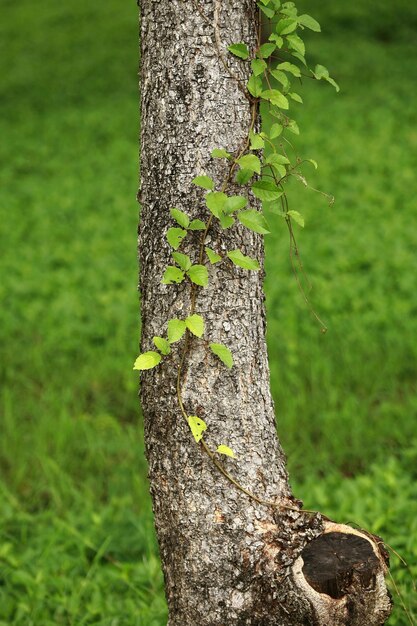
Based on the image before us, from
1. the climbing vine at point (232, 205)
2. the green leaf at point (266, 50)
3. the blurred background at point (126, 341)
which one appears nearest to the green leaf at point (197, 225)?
the climbing vine at point (232, 205)

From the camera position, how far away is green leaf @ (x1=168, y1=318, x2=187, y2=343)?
6.23 ft

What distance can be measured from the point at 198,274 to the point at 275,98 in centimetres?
52

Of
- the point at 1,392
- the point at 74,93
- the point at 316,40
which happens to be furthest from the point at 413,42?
the point at 1,392

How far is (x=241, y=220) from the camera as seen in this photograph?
1.89 m

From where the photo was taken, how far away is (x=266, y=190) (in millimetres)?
1958

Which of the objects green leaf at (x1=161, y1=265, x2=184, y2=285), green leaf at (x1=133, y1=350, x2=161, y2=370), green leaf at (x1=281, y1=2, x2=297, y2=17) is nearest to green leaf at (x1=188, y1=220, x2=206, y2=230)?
green leaf at (x1=161, y1=265, x2=184, y2=285)

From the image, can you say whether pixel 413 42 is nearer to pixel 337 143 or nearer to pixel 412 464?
pixel 337 143

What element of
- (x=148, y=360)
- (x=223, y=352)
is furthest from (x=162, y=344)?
(x=223, y=352)

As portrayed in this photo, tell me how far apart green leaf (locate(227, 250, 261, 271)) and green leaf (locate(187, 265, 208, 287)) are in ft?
0.25

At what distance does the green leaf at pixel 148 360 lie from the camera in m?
1.95

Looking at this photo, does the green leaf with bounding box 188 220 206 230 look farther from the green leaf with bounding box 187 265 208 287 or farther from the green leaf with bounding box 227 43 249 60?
the green leaf with bounding box 227 43 249 60

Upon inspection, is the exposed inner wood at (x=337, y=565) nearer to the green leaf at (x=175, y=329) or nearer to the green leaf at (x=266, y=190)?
the green leaf at (x=175, y=329)

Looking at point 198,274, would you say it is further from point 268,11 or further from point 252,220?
point 268,11

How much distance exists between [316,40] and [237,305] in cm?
1371
